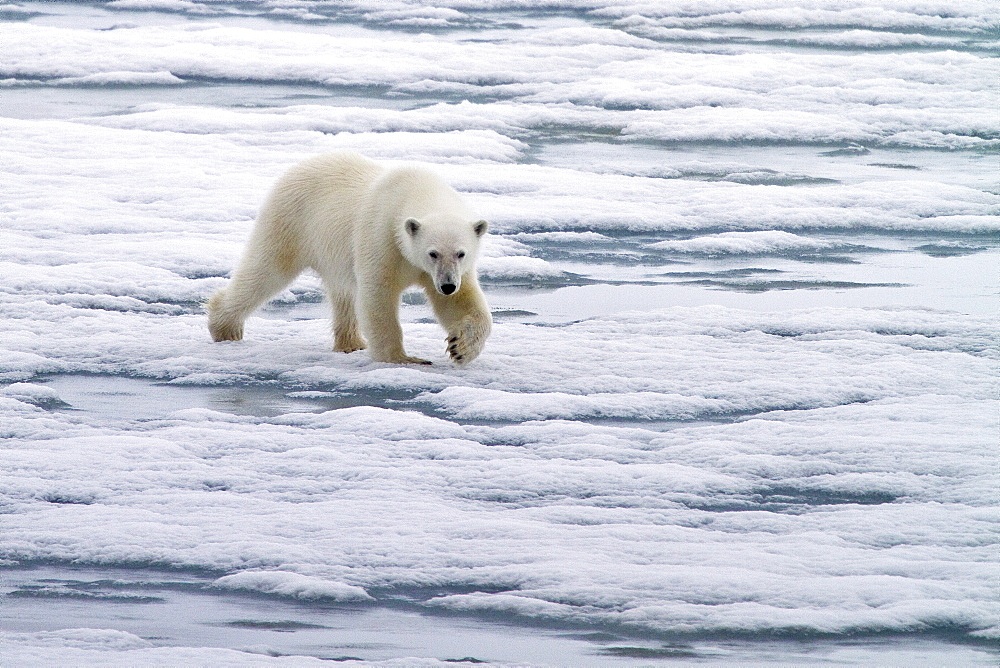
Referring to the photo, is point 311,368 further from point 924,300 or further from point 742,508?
→ point 924,300

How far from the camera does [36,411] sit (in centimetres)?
433

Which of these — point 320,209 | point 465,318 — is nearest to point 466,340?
point 465,318

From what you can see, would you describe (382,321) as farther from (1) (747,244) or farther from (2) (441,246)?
(1) (747,244)

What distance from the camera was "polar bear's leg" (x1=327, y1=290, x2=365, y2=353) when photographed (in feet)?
17.2

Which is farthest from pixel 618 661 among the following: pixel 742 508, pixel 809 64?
pixel 809 64

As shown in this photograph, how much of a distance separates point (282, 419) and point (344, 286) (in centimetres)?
97

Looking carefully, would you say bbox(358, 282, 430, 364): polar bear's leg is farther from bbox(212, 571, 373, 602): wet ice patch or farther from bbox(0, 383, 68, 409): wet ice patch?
bbox(212, 571, 373, 602): wet ice patch

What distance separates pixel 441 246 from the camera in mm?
4566

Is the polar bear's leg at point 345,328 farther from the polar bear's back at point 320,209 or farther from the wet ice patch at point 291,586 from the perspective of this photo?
the wet ice patch at point 291,586

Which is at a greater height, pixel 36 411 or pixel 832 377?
pixel 832 377

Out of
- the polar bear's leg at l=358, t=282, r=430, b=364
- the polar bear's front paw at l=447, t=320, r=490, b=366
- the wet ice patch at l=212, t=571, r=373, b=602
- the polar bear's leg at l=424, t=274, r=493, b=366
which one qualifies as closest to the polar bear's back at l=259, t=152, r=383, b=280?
the polar bear's leg at l=358, t=282, r=430, b=364

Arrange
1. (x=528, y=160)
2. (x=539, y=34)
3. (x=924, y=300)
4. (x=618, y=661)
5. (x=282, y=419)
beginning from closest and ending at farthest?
(x=618, y=661) < (x=282, y=419) < (x=924, y=300) < (x=528, y=160) < (x=539, y=34)

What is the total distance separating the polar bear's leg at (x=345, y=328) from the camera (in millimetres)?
5250

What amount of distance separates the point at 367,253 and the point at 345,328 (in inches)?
20.0
